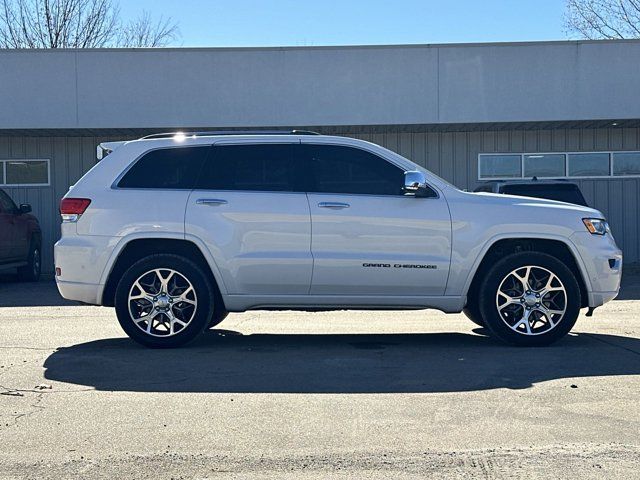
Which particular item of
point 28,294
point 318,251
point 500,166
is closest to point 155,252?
point 318,251

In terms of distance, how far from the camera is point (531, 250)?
27.5 ft

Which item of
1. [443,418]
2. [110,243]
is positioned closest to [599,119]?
[110,243]

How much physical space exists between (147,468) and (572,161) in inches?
638

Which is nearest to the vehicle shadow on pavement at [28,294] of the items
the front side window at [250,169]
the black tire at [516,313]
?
the front side window at [250,169]

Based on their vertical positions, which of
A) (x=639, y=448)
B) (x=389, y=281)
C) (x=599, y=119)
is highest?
(x=599, y=119)

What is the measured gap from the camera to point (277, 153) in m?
8.36

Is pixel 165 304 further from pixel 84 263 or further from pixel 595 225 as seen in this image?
pixel 595 225

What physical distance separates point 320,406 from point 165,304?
2523mm

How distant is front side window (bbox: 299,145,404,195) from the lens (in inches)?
323

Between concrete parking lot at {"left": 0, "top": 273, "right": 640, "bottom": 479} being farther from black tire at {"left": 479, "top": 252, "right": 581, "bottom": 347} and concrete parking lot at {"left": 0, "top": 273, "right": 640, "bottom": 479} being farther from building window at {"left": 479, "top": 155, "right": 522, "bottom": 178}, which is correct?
building window at {"left": 479, "top": 155, "right": 522, "bottom": 178}

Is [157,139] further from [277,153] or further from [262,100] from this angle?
[262,100]

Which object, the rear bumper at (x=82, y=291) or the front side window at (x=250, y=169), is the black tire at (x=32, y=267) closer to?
the rear bumper at (x=82, y=291)

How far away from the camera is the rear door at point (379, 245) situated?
8062 mm

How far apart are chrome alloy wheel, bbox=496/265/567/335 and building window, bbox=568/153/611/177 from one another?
11.9 metres
